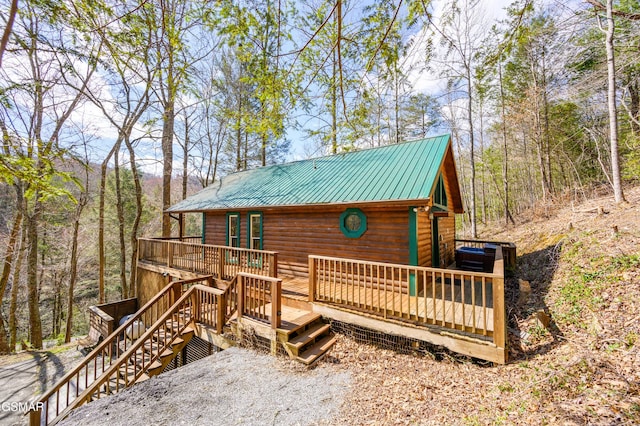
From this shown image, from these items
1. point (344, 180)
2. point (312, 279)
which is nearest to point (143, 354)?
point (312, 279)

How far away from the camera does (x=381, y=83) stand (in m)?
4.38

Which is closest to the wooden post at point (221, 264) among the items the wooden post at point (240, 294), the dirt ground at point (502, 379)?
the wooden post at point (240, 294)

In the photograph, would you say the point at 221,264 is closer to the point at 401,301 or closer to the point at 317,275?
the point at 317,275

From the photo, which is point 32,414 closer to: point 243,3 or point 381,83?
point 243,3

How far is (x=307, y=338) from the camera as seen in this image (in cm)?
507

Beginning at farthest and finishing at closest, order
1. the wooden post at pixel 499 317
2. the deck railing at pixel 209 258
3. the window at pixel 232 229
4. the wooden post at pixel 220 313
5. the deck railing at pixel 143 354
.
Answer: the window at pixel 232 229 < the deck railing at pixel 209 258 < the wooden post at pixel 220 313 < the deck railing at pixel 143 354 < the wooden post at pixel 499 317

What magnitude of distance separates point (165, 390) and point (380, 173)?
686cm

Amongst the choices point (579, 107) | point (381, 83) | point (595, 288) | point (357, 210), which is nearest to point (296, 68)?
point (381, 83)

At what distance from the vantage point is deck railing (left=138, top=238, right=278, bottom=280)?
7.48 m

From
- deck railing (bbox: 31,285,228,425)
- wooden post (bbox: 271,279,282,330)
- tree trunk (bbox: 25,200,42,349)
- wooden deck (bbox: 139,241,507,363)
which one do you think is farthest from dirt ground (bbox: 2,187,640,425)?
tree trunk (bbox: 25,200,42,349)

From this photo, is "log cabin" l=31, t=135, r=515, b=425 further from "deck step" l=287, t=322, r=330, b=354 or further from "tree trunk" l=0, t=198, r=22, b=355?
"tree trunk" l=0, t=198, r=22, b=355

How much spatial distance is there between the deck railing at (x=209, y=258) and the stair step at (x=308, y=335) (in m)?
1.85

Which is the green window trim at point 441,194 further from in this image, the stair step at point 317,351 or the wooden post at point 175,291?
the wooden post at point 175,291

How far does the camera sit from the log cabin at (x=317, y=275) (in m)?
4.72
